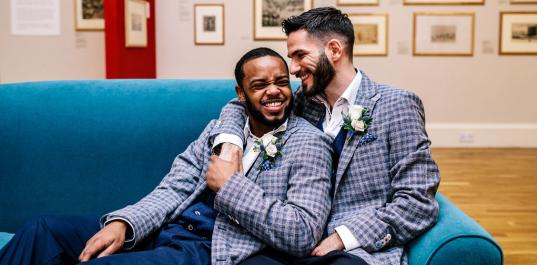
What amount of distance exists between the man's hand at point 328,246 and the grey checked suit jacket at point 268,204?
0.04m

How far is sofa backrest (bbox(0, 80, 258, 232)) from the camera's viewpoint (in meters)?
3.04

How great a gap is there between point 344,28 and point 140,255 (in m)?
1.38

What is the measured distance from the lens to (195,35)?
850cm

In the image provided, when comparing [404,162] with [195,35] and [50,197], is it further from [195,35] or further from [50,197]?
[195,35]

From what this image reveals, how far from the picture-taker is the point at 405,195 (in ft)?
7.23

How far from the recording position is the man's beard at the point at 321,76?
262cm

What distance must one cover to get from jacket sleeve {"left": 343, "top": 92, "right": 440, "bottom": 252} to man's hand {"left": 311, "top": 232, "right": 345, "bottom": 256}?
0.07 metres

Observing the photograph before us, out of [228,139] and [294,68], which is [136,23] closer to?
[294,68]

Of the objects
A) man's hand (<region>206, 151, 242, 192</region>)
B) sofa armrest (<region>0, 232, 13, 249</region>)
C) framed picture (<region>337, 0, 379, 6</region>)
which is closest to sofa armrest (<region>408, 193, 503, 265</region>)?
man's hand (<region>206, 151, 242, 192</region>)

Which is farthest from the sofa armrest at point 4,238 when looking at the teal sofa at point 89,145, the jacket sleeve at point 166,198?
the jacket sleeve at point 166,198

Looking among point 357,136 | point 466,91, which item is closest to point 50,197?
point 357,136

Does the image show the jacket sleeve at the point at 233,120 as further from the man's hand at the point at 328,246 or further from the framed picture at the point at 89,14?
the framed picture at the point at 89,14

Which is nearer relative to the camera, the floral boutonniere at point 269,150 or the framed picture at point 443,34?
the floral boutonniere at point 269,150

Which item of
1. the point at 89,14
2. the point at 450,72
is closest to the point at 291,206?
the point at 89,14
